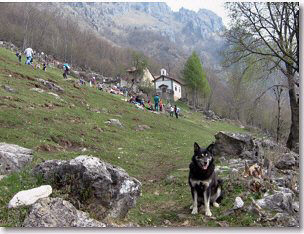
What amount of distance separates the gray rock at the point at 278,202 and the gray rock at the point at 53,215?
14.8 ft

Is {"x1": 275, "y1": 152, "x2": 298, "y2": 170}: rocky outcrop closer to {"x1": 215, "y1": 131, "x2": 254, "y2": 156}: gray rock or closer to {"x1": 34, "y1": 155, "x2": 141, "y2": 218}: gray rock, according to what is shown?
{"x1": 215, "y1": 131, "x2": 254, "y2": 156}: gray rock

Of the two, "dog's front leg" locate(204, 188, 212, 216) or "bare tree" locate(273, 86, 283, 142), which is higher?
"bare tree" locate(273, 86, 283, 142)

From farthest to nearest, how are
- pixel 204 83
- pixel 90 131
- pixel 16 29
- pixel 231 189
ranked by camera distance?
pixel 204 83 < pixel 16 29 < pixel 90 131 < pixel 231 189

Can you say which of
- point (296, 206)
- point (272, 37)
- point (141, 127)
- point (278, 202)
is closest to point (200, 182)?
point (278, 202)

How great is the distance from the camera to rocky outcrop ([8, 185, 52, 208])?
648cm

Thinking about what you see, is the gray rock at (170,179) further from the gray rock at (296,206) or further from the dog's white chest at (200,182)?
the gray rock at (296,206)

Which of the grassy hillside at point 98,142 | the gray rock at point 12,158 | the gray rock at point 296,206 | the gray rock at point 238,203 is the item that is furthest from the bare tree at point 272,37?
the gray rock at point 12,158

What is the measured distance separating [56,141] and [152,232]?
34.8 ft

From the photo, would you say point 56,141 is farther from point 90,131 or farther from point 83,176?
point 83,176

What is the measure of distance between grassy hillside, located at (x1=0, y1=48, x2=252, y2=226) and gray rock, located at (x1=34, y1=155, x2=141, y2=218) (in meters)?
0.64

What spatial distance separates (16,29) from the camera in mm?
71250

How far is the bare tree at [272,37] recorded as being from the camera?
1240cm

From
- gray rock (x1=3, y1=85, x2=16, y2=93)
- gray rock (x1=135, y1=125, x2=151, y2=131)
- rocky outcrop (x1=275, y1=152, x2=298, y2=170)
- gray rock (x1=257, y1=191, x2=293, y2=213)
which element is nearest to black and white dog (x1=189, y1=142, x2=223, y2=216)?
gray rock (x1=257, y1=191, x2=293, y2=213)

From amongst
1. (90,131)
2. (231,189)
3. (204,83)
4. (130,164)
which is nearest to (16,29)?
(204,83)
